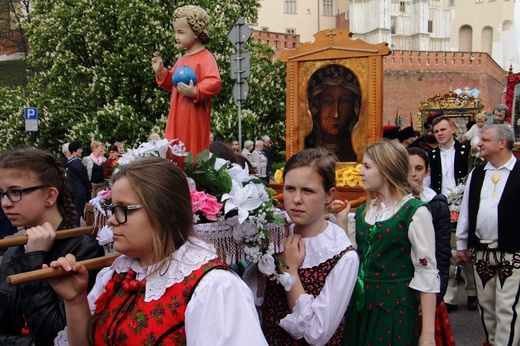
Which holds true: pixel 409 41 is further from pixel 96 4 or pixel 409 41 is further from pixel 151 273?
pixel 151 273

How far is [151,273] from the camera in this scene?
1804 millimetres

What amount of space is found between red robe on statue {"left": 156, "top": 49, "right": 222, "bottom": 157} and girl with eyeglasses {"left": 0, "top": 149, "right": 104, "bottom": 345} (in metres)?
1.67

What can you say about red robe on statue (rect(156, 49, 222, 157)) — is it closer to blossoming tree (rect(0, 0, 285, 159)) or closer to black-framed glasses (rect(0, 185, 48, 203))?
black-framed glasses (rect(0, 185, 48, 203))

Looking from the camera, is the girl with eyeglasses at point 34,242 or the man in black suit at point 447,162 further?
the man in black suit at point 447,162

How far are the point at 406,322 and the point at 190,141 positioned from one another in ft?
6.70

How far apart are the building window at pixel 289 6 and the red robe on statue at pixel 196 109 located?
220 ft

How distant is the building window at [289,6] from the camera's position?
68125 millimetres

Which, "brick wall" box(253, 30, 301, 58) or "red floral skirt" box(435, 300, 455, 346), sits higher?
"brick wall" box(253, 30, 301, 58)

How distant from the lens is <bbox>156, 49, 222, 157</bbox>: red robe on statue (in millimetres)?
4109

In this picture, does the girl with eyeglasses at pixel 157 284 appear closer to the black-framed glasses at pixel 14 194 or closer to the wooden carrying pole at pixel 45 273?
the wooden carrying pole at pixel 45 273

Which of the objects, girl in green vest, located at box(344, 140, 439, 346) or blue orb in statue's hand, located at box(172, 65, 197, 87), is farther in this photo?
blue orb in statue's hand, located at box(172, 65, 197, 87)

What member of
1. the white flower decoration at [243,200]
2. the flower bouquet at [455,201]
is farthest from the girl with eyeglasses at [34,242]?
the flower bouquet at [455,201]

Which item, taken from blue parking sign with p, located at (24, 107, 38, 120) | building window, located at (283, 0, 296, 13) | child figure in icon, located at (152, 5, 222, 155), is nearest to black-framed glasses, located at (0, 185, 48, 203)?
child figure in icon, located at (152, 5, 222, 155)

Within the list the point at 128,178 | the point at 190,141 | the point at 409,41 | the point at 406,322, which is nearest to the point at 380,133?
the point at 190,141
